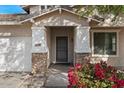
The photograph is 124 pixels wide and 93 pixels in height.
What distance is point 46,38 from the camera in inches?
671

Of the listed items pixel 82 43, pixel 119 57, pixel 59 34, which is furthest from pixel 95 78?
pixel 59 34

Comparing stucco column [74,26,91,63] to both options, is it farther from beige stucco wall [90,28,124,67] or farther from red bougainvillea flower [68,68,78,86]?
red bougainvillea flower [68,68,78,86]

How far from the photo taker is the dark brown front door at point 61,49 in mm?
20797

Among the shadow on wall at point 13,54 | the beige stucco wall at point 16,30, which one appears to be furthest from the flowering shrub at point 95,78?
the shadow on wall at point 13,54

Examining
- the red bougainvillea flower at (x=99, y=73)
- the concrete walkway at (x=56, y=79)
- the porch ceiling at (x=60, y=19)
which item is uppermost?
the porch ceiling at (x=60, y=19)

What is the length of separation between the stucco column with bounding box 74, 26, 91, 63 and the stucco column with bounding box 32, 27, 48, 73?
1.91m

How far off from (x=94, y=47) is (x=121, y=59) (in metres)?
2.03

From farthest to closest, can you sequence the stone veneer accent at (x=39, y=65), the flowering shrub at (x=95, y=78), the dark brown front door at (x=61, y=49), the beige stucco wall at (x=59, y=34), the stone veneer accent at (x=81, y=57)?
the dark brown front door at (x=61, y=49) → the beige stucco wall at (x=59, y=34) → the stone veneer accent at (x=81, y=57) → the stone veneer accent at (x=39, y=65) → the flowering shrub at (x=95, y=78)

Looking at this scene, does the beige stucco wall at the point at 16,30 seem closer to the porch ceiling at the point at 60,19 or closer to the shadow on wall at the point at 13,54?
the shadow on wall at the point at 13,54

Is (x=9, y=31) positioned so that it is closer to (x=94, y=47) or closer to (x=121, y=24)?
(x=94, y=47)

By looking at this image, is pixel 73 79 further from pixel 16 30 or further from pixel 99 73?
pixel 16 30

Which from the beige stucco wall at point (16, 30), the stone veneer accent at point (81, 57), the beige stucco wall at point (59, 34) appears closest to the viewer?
the stone veneer accent at point (81, 57)

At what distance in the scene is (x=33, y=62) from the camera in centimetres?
1588

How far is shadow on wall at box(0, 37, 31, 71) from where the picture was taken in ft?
56.2
